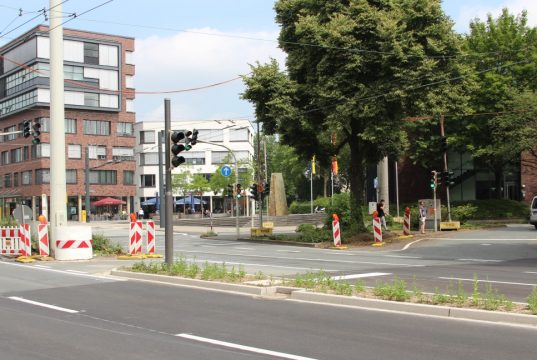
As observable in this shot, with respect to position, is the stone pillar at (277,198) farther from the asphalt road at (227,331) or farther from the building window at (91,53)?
the asphalt road at (227,331)

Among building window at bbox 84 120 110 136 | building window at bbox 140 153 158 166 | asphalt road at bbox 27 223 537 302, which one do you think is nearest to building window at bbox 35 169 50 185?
building window at bbox 84 120 110 136

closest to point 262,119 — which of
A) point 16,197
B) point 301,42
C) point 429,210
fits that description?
point 301,42

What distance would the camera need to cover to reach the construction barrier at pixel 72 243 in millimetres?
21062

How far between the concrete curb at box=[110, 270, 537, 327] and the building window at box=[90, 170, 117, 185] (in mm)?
71476

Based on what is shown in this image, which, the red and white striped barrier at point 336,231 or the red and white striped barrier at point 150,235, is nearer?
the red and white striped barrier at point 150,235

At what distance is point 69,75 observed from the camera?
77.8 m

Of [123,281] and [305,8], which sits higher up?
[305,8]

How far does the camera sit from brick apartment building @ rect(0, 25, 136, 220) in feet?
254

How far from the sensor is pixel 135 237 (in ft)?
69.2

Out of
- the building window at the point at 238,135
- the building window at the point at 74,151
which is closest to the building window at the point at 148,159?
the building window at the point at 238,135

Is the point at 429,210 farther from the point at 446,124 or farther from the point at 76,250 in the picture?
the point at 76,250

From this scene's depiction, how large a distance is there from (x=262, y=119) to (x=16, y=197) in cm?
6278

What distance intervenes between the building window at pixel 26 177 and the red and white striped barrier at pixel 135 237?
213 feet

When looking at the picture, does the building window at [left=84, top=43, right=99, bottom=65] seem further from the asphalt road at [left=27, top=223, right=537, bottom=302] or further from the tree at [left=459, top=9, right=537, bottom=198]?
the asphalt road at [left=27, top=223, right=537, bottom=302]
